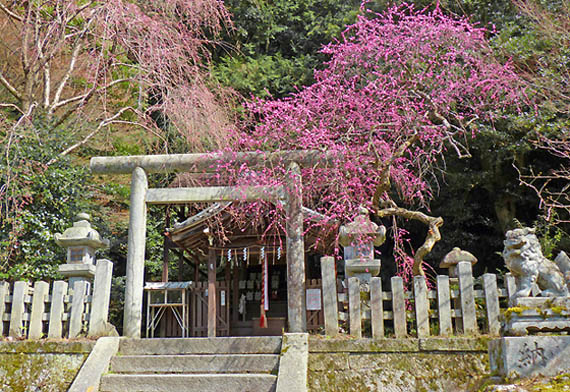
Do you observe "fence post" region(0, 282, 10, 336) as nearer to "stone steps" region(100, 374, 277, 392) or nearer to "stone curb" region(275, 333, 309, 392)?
"stone steps" region(100, 374, 277, 392)

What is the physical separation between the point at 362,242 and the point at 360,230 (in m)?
0.17

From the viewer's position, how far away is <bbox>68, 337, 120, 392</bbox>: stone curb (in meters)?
5.00

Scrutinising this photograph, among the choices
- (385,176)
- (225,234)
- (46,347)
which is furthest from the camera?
(225,234)

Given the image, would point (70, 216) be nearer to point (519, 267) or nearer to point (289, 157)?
point (289, 157)

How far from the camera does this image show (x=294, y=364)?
4.93 m

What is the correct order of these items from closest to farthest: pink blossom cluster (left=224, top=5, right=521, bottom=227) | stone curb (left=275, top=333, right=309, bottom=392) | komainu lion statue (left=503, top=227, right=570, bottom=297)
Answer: komainu lion statue (left=503, top=227, right=570, bottom=297) < stone curb (left=275, top=333, right=309, bottom=392) < pink blossom cluster (left=224, top=5, right=521, bottom=227)

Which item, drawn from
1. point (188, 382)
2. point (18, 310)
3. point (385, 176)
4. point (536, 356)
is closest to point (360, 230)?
point (385, 176)

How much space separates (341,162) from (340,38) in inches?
282

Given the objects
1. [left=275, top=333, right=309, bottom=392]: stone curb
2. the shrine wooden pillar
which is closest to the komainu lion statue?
[left=275, top=333, right=309, bottom=392]: stone curb

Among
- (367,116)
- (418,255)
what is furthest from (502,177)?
(418,255)

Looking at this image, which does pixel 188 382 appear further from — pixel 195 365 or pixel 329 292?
pixel 329 292

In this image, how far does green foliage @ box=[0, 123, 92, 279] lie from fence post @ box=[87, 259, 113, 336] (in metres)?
2.02

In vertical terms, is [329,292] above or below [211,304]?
above

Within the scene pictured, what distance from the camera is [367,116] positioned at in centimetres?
747
